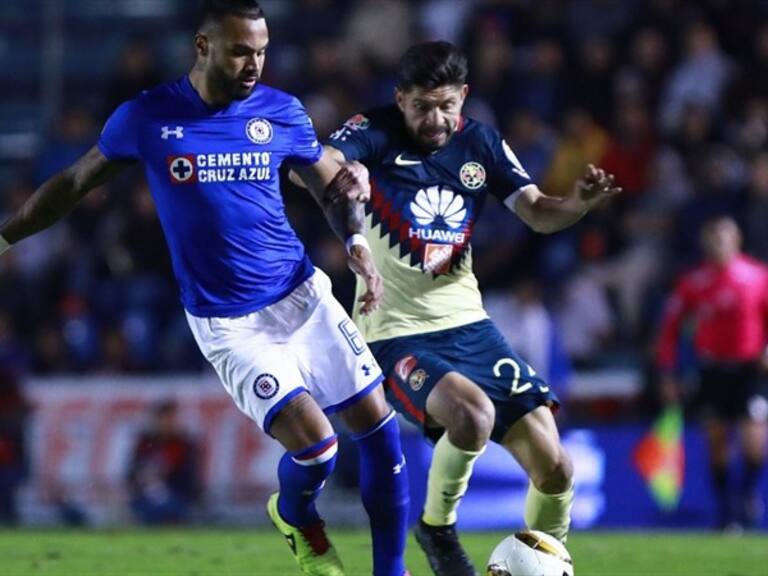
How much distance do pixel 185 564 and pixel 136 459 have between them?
20.9ft

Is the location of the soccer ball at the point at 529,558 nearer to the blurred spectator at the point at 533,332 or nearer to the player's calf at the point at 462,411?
the player's calf at the point at 462,411

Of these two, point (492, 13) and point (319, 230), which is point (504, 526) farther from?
point (492, 13)

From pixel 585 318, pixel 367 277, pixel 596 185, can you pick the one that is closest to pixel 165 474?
pixel 585 318

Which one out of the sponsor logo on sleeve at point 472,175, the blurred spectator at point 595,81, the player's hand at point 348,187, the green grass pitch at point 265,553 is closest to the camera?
the player's hand at point 348,187

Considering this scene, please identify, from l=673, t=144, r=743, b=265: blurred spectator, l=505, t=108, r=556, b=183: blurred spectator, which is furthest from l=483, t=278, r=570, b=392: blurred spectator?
l=673, t=144, r=743, b=265: blurred spectator

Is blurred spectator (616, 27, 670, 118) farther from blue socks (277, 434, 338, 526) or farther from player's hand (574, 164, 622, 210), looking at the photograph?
blue socks (277, 434, 338, 526)

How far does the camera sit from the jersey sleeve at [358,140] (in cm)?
846

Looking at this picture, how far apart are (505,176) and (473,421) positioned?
4.60 ft

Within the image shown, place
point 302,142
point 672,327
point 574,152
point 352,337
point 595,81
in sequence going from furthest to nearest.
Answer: point 595,81
point 574,152
point 672,327
point 302,142
point 352,337

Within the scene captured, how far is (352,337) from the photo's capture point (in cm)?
747

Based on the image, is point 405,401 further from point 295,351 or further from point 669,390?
point 669,390

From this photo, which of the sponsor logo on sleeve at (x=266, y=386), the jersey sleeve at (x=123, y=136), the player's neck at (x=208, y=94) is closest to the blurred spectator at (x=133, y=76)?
the player's neck at (x=208, y=94)

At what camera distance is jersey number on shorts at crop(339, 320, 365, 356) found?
7.45 meters

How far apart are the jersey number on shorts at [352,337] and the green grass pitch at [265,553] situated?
1.94 metres
